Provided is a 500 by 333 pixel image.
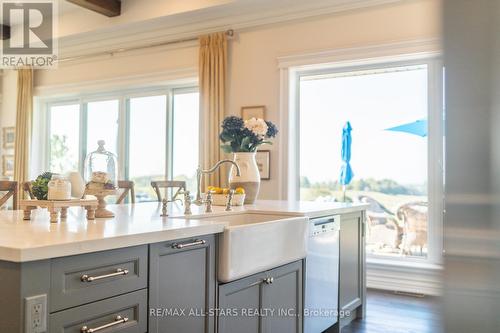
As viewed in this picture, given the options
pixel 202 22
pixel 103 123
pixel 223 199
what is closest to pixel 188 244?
pixel 223 199

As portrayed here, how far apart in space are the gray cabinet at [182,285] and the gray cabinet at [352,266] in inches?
55.1

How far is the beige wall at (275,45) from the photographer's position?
4.21 metres

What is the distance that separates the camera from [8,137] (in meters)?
6.99

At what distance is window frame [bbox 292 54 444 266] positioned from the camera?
4.09 m

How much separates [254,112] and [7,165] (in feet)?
14.6

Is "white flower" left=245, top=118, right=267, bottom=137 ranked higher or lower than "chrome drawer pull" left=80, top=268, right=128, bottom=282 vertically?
higher

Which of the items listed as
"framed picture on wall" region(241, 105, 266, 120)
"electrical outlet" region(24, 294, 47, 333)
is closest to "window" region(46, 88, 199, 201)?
"framed picture on wall" region(241, 105, 266, 120)

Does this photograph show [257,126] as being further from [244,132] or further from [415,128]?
[415,128]

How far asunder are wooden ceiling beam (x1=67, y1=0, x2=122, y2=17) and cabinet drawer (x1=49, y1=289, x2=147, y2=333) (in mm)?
4398

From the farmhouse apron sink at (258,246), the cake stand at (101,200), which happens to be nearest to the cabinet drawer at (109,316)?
the farmhouse apron sink at (258,246)

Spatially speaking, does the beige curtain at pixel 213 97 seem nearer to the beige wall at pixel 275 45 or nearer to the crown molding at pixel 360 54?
the beige wall at pixel 275 45

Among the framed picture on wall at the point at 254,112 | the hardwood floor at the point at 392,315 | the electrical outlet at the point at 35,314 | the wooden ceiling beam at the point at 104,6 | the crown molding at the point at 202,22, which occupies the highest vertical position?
the wooden ceiling beam at the point at 104,6

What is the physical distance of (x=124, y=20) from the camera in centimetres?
539

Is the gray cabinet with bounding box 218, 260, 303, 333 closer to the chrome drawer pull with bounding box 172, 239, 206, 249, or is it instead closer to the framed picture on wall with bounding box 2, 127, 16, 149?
the chrome drawer pull with bounding box 172, 239, 206, 249
